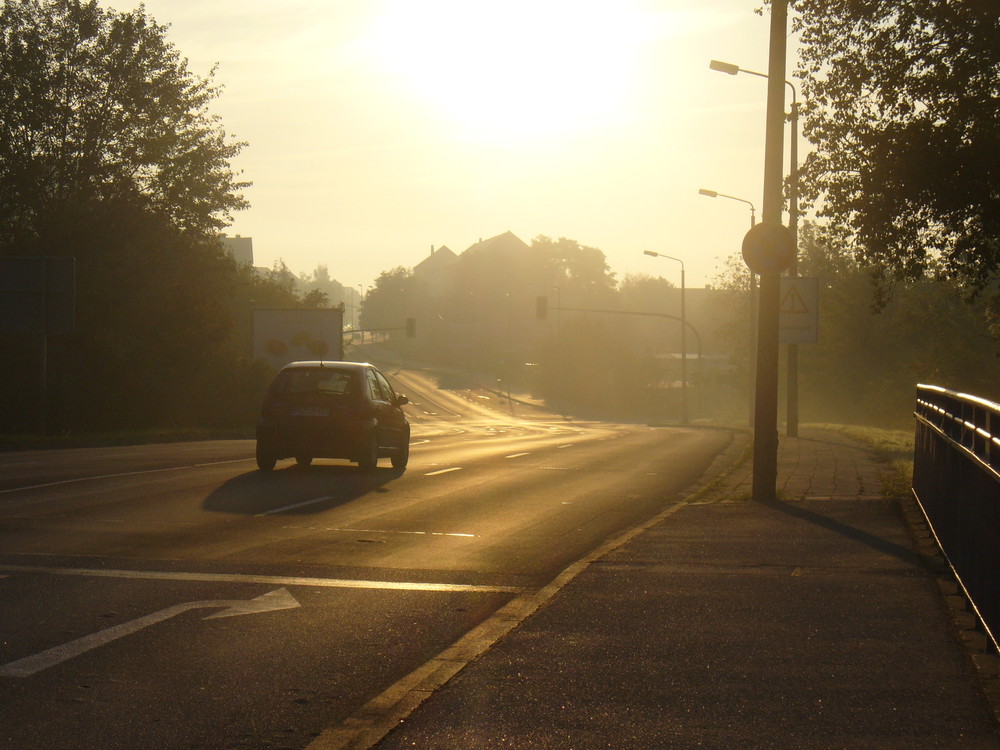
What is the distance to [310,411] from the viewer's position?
17250mm

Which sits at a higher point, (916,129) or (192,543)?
(916,129)

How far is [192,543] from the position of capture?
403 inches

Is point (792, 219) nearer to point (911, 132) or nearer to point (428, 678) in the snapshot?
point (911, 132)

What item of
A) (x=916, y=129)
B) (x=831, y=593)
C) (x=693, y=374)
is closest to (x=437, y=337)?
(x=693, y=374)

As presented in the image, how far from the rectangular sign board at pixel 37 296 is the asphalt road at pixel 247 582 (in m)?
13.5

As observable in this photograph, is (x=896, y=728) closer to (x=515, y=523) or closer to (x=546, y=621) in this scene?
(x=546, y=621)

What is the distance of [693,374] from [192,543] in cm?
10132

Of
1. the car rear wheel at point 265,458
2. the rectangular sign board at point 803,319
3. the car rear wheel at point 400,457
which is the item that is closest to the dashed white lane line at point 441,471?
the car rear wheel at point 400,457

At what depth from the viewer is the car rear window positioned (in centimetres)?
1738

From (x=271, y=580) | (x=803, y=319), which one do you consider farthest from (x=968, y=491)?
(x=803, y=319)

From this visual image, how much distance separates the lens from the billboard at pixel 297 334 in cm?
5094

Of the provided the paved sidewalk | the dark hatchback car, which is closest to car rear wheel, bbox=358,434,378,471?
the dark hatchback car

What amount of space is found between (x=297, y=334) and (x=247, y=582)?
44.6 meters

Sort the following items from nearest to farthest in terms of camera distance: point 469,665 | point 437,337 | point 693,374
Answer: point 469,665
point 693,374
point 437,337
